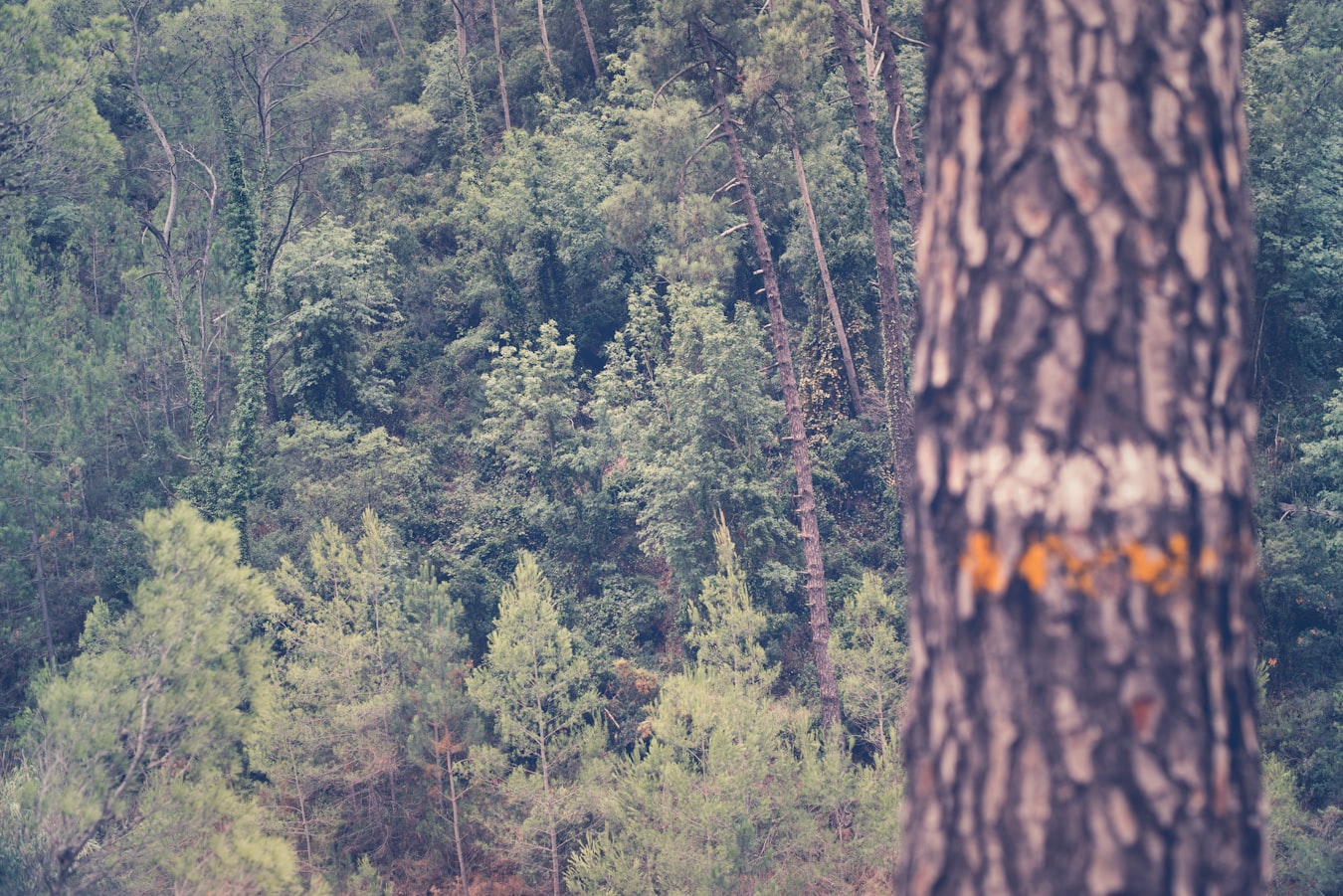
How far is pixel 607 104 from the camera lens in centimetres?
2797

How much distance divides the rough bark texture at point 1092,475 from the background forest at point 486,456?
35.0ft

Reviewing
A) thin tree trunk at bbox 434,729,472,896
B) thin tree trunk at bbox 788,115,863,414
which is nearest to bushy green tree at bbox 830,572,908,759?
thin tree trunk at bbox 434,729,472,896

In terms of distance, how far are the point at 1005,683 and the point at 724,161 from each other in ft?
71.7

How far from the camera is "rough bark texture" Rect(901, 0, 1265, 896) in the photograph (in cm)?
109

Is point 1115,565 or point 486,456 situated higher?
point 1115,565

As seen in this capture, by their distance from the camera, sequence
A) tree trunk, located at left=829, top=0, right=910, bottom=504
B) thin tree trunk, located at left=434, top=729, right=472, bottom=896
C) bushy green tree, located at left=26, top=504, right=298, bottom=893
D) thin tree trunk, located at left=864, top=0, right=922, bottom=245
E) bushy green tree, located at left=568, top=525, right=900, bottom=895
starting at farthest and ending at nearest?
thin tree trunk, located at left=434, top=729, right=472, bottom=896
tree trunk, located at left=829, top=0, right=910, bottom=504
bushy green tree, located at left=568, top=525, right=900, bottom=895
thin tree trunk, located at left=864, top=0, right=922, bottom=245
bushy green tree, located at left=26, top=504, right=298, bottom=893

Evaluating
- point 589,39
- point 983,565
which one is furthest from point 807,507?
point 589,39

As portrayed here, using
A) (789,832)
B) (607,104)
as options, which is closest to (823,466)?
(789,832)

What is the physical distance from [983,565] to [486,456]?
23.8 m

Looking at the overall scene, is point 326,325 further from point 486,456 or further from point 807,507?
point 807,507

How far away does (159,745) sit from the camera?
10.3m

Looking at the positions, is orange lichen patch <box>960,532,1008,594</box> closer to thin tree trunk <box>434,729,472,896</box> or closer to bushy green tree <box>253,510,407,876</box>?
thin tree trunk <box>434,729,472,896</box>

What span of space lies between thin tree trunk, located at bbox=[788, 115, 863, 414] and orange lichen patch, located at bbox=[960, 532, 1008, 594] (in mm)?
21576

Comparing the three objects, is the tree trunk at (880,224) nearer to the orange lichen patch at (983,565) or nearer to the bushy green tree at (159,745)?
the bushy green tree at (159,745)
